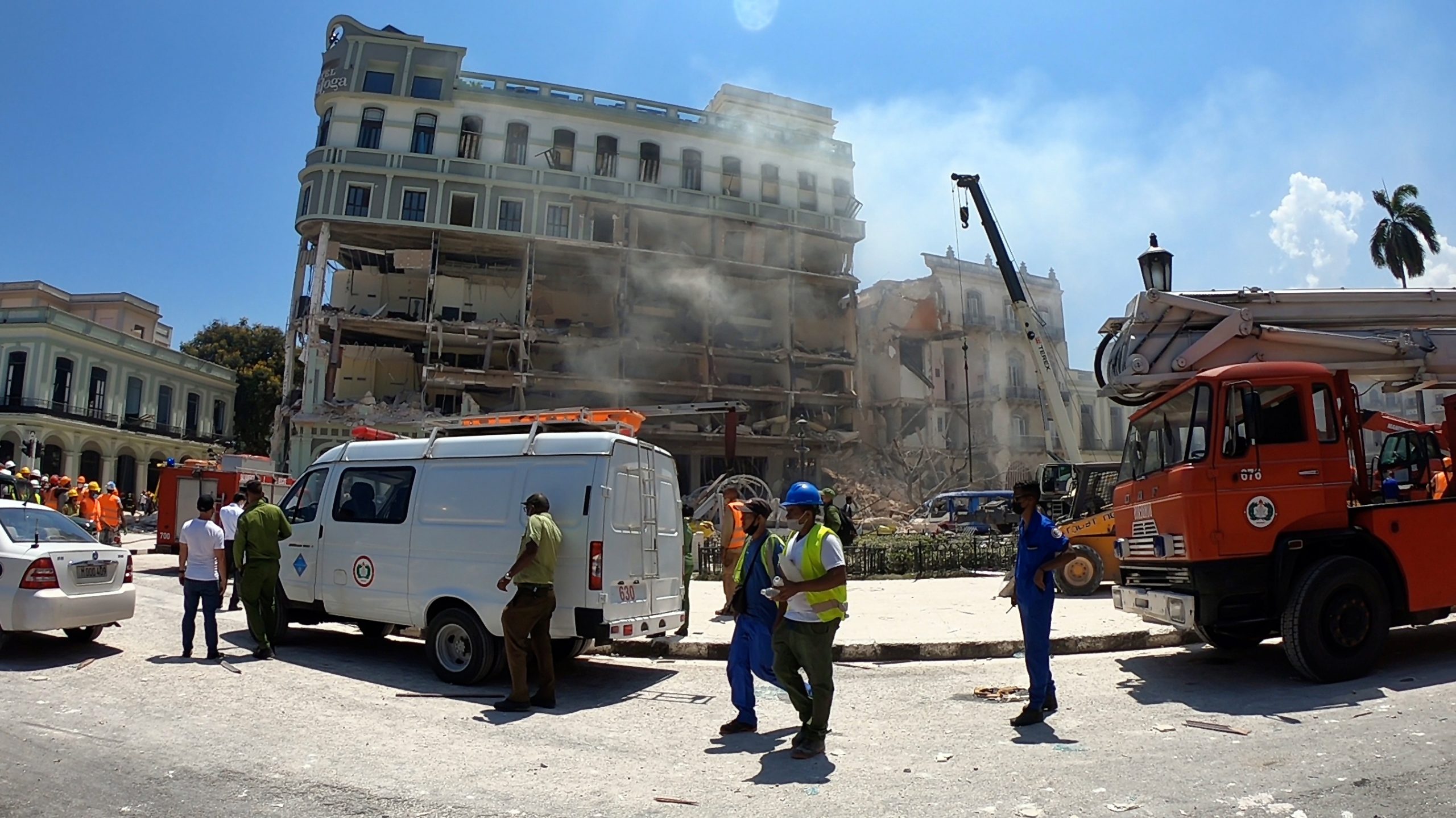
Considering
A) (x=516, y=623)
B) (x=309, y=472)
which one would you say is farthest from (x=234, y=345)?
(x=516, y=623)

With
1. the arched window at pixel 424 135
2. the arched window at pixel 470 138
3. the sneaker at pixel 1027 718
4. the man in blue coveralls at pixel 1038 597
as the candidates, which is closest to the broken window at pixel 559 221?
the arched window at pixel 470 138

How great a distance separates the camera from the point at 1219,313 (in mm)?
8094

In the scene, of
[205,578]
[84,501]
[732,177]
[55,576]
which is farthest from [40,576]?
[732,177]

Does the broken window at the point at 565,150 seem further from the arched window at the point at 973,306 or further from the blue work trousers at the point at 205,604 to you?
the blue work trousers at the point at 205,604

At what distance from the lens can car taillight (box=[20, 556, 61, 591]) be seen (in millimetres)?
7215

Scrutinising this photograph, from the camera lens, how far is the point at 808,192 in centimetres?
4469

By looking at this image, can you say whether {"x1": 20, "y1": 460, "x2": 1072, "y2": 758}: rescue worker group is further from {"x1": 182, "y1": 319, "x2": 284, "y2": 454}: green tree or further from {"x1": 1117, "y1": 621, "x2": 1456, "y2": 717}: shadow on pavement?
{"x1": 182, "y1": 319, "x2": 284, "y2": 454}: green tree

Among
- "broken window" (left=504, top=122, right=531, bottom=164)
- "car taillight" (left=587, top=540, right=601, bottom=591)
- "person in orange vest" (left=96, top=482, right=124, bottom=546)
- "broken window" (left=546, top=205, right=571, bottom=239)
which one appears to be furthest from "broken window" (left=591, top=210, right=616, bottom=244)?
"car taillight" (left=587, top=540, right=601, bottom=591)

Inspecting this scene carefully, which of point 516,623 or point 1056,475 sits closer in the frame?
point 516,623

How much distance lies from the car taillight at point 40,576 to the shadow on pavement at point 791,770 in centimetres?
665

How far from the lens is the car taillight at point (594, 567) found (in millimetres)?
6586

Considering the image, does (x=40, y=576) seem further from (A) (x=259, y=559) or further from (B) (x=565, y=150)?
(B) (x=565, y=150)

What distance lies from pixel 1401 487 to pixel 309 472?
10.7m

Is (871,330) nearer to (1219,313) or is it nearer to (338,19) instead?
(338,19)
